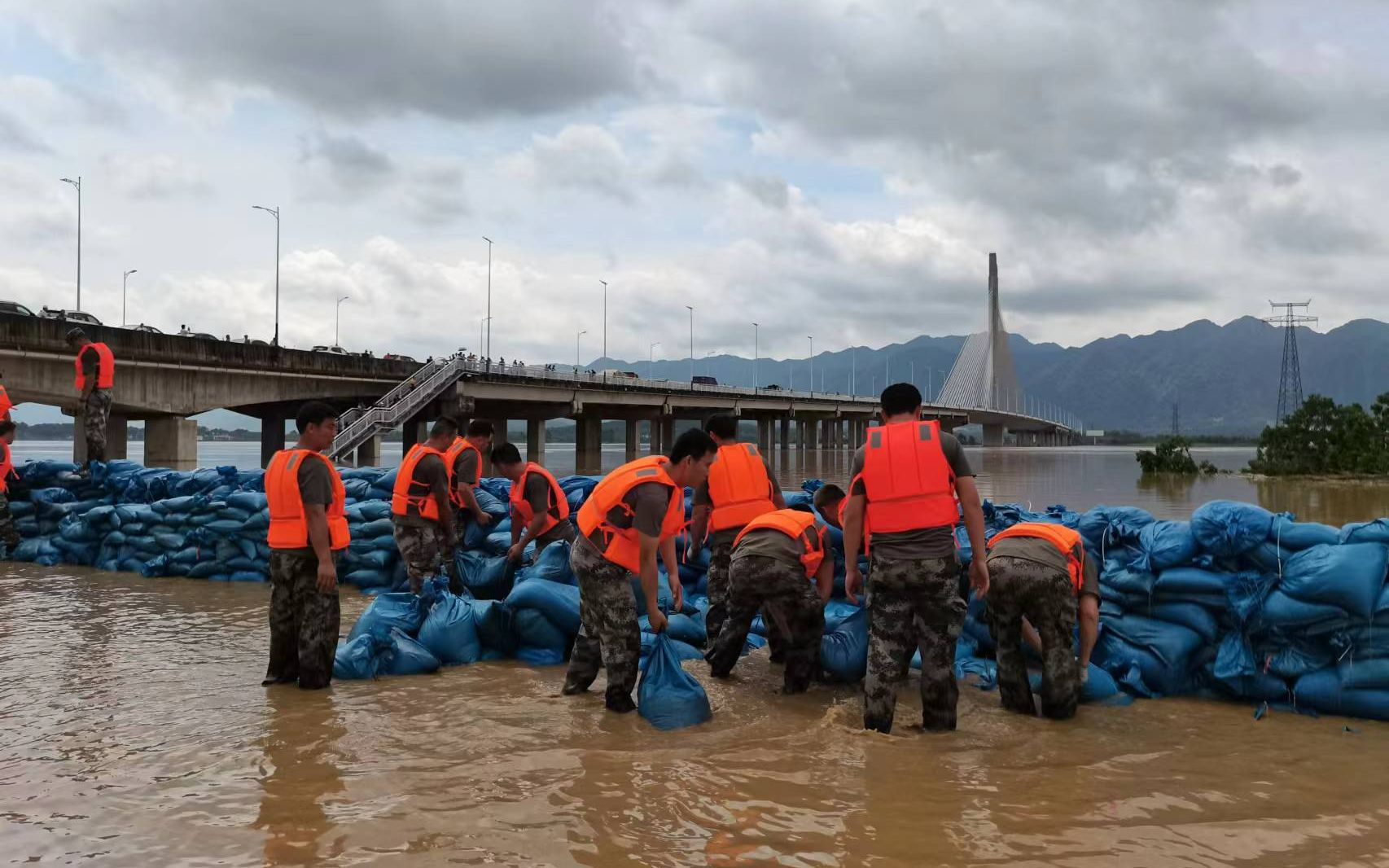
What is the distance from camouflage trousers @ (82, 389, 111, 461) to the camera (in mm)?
11117

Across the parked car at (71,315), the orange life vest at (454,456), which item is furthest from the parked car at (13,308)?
the orange life vest at (454,456)

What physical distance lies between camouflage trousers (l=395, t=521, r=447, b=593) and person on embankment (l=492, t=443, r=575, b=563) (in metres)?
0.54

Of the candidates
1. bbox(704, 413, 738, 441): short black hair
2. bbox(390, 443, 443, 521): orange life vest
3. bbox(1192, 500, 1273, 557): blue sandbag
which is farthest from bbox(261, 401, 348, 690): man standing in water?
bbox(1192, 500, 1273, 557): blue sandbag

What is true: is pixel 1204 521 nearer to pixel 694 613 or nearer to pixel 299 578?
pixel 694 613

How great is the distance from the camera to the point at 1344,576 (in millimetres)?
4633

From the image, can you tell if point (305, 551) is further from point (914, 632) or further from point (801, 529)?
point (914, 632)

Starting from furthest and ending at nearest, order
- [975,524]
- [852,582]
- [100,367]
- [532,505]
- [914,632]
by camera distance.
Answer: [100,367]
[532,505]
[852,582]
[914,632]
[975,524]

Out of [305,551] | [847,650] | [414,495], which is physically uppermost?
[414,495]

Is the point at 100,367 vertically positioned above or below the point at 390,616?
above

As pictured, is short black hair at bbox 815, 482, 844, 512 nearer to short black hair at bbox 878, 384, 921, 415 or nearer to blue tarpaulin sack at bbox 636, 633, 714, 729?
short black hair at bbox 878, 384, 921, 415

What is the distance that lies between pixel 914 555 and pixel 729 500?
167cm

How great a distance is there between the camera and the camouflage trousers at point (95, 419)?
36.5ft

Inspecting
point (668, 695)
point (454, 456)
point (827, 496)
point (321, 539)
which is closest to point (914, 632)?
point (668, 695)

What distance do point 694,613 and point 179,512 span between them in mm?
5895
